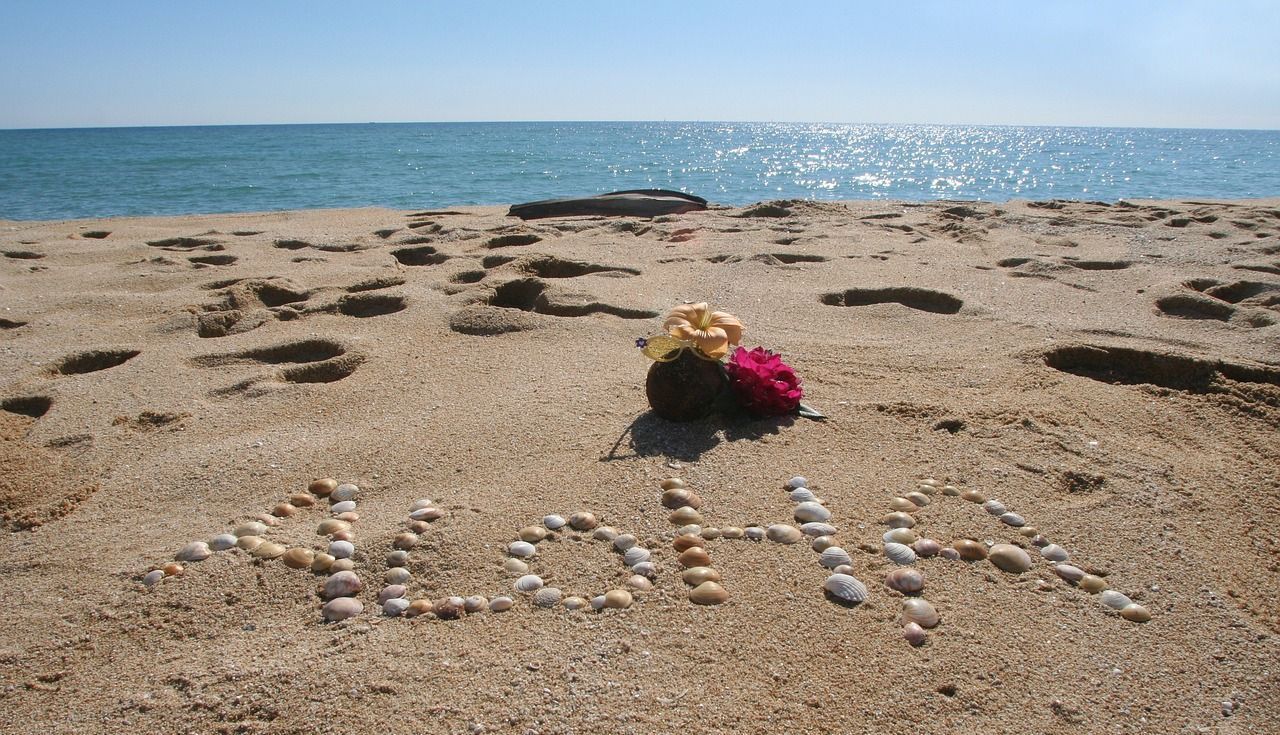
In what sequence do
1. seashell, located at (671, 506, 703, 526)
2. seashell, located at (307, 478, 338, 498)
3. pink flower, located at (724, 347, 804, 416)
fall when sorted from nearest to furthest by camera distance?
seashell, located at (671, 506, 703, 526) < seashell, located at (307, 478, 338, 498) < pink flower, located at (724, 347, 804, 416)

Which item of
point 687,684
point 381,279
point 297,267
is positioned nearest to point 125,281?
point 297,267

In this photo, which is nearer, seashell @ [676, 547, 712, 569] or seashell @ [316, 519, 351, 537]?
seashell @ [676, 547, 712, 569]

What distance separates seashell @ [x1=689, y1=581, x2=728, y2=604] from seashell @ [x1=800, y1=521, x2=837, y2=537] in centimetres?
35

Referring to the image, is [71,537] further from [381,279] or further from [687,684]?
[381,279]

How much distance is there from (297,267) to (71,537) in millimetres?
3162

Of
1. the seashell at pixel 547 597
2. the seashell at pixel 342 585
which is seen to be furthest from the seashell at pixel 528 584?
the seashell at pixel 342 585

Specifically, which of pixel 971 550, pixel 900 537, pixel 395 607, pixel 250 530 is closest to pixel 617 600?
pixel 395 607

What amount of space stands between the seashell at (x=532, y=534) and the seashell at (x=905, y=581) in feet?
2.63

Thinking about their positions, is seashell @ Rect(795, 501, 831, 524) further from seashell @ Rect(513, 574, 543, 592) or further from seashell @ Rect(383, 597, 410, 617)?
seashell @ Rect(383, 597, 410, 617)

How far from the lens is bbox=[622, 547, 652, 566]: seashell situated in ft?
6.09

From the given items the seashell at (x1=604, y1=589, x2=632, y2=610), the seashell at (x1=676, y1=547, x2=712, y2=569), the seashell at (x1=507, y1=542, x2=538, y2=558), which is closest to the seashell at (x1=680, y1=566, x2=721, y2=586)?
the seashell at (x1=676, y1=547, x2=712, y2=569)

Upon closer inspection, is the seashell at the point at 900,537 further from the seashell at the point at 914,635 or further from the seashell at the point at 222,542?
the seashell at the point at 222,542

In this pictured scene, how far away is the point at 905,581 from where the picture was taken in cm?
176

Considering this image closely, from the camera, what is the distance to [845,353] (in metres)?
3.28
